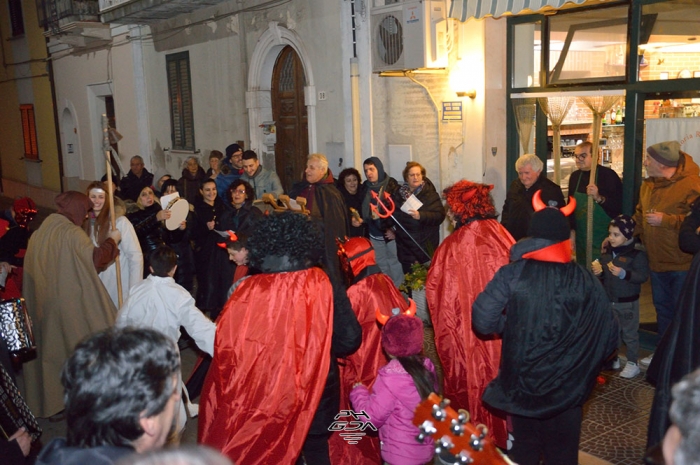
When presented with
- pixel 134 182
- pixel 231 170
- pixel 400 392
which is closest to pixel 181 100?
pixel 134 182

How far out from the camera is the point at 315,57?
35.9ft

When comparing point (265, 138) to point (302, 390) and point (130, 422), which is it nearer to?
point (302, 390)

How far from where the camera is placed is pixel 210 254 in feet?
26.0

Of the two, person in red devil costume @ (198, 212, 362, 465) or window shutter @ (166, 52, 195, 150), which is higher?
window shutter @ (166, 52, 195, 150)

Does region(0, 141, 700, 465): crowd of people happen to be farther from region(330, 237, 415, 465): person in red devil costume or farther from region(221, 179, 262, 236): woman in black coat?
Answer: region(221, 179, 262, 236): woman in black coat

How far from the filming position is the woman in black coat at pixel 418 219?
7.73 meters

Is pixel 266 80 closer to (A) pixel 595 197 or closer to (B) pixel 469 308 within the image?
(A) pixel 595 197

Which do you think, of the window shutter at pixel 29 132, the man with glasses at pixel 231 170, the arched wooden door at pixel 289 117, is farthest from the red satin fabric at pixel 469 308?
the window shutter at pixel 29 132

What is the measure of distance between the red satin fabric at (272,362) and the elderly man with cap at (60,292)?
246 centimetres

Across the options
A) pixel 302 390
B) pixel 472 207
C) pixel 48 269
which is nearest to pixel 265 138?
pixel 48 269

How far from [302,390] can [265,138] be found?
924cm

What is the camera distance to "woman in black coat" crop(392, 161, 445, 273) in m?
7.73

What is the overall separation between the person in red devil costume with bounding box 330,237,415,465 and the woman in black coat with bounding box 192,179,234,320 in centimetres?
287

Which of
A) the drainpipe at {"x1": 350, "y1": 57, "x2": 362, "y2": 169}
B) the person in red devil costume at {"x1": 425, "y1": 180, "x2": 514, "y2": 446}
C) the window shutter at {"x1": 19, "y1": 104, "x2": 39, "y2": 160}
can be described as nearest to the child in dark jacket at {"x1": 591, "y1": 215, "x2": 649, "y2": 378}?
the person in red devil costume at {"x1": 425, "y1": 180, "x2": 514, "y2": 446}
